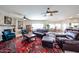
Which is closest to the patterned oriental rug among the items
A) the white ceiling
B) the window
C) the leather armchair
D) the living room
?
the living room

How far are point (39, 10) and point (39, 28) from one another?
46cm

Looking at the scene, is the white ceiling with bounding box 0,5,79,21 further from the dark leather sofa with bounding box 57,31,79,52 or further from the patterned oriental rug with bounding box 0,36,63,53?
the patterned oriental rug with bounding box 0,36,63,53

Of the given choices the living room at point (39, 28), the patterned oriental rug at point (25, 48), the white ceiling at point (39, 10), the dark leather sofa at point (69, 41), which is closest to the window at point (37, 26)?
the living room at point (39, 28)

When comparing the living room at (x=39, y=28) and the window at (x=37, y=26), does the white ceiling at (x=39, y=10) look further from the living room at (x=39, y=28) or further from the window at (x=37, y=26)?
the window at (x=37, y=26)

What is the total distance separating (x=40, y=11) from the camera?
2443 mm

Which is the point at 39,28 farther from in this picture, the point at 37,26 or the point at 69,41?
the point at 69,41

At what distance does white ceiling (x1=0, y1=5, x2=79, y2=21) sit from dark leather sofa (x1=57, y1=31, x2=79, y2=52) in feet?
1.51

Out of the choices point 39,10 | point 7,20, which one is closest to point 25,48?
point 7,20

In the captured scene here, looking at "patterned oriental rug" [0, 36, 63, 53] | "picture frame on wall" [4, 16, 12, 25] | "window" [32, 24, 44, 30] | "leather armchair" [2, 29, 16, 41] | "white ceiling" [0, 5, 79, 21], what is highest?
"white ceiling" [0, 5, 79, 21]

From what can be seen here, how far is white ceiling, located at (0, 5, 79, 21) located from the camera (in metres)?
2.37

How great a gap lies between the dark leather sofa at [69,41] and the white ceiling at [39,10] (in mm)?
460

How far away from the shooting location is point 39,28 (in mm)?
2566
